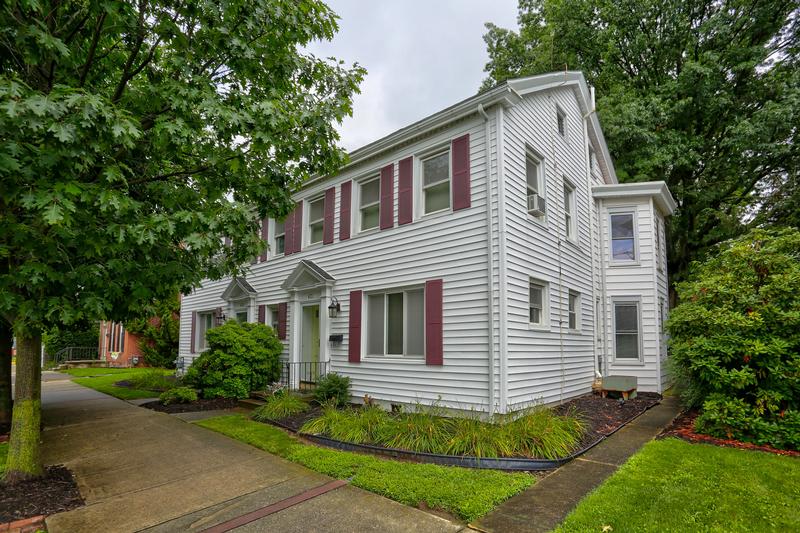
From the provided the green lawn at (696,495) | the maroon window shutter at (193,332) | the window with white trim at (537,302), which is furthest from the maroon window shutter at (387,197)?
the maroon window shutter at (193,332)

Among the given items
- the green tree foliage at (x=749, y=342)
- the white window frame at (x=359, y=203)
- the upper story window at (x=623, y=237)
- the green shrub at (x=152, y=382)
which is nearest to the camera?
the green tree foliage at (x=749, y=342)

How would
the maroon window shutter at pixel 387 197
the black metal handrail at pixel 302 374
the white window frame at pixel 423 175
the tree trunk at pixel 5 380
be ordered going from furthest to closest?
1. the black metal handrail at pixel 302 374
2. the maroon window shutter at pixel 387 197
3. the white window frame at pixel 423 175
4. the tree trunk at pixel 5 380

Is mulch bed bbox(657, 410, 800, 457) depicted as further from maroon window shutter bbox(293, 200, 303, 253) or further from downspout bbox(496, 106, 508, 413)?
maroon window shutter bbox(293, 200, 303, 253)

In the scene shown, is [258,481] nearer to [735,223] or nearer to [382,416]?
[382,416]

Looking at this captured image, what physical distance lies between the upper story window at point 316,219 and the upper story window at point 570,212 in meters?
6.34

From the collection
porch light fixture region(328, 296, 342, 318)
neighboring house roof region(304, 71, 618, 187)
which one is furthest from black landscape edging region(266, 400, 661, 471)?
neighboring house roof region(304, 71, 618, 187)

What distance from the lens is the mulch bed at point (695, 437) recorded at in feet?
20.2

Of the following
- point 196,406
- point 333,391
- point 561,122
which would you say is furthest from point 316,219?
point 561,122

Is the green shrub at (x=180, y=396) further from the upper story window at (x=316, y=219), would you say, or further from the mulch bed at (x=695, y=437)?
the mulch bed at (x=695, y=437)

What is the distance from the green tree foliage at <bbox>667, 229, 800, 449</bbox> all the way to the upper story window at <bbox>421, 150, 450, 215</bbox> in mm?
4937

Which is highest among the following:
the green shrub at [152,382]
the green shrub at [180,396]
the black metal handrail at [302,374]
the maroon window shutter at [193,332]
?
the maroon window shutter at [193,332]

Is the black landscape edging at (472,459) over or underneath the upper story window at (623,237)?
underneath

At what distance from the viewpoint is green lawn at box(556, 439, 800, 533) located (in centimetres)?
396

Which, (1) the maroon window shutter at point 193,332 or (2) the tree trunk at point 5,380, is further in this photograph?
(1) the maroon window shutter at point 193,332
